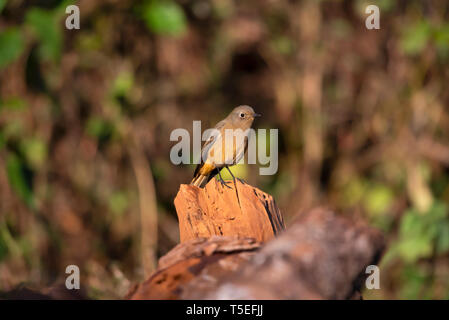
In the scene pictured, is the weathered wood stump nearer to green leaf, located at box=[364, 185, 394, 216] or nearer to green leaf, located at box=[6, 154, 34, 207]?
green leaf, located at box=[6, 154, 34, 207]

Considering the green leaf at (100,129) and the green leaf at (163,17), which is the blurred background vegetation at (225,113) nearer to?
the green leaf at (100,129)

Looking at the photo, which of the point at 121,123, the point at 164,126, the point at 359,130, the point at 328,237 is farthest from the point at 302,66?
the point at 328,237

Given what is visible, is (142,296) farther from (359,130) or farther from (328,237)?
(359,130)

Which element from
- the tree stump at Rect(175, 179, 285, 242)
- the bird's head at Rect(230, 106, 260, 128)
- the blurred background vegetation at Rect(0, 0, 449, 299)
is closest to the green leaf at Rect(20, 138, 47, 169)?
the blurred background vegetation at Rect(0, 0, 449, 299)

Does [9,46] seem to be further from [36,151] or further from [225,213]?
[36,151]

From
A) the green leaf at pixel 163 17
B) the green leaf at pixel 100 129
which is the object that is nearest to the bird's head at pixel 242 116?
the green leaf at pixel 163 17

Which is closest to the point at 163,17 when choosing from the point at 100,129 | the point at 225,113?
the point at 100,129
